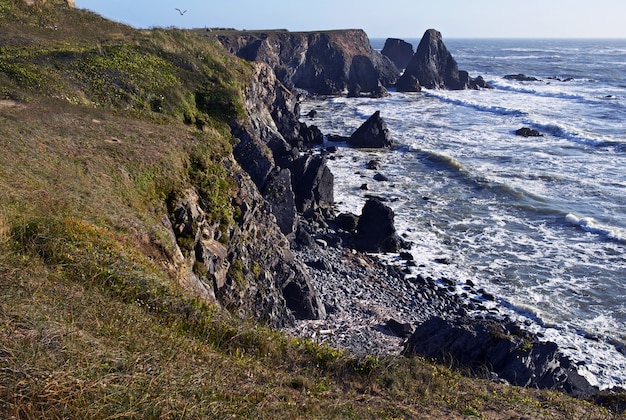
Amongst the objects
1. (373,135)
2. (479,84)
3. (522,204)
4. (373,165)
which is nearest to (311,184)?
(373,165)

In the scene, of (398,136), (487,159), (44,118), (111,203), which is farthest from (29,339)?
(398,136)

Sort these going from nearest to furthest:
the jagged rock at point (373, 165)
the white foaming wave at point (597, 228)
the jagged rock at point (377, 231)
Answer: the jagged rock at point (377, 231), the white foaming wave at point (597, 228), the jagged rock at point (373, 165)

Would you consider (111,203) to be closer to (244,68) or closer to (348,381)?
(348,381)

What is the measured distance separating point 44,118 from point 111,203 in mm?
6937

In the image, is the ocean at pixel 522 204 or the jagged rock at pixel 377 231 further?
the jagged rock at pixel 377 231

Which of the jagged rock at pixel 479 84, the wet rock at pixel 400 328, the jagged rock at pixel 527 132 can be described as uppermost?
the jagged rock at pixel 479 84

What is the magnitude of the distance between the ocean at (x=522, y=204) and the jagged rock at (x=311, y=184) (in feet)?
6.44

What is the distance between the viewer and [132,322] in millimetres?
7859

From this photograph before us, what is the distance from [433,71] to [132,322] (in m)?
97.5

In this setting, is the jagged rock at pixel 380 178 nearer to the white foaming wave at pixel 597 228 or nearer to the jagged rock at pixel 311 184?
the jagged rock at pixel 311 184

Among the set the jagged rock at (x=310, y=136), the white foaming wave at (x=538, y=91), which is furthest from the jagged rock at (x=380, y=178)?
the white foaming wave at (x=538, y=91)

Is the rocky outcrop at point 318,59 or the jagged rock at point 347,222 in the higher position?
the rocky outcrop at point 318,59

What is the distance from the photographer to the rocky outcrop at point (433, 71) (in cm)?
9619

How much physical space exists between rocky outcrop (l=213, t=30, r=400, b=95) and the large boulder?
4.55 m
